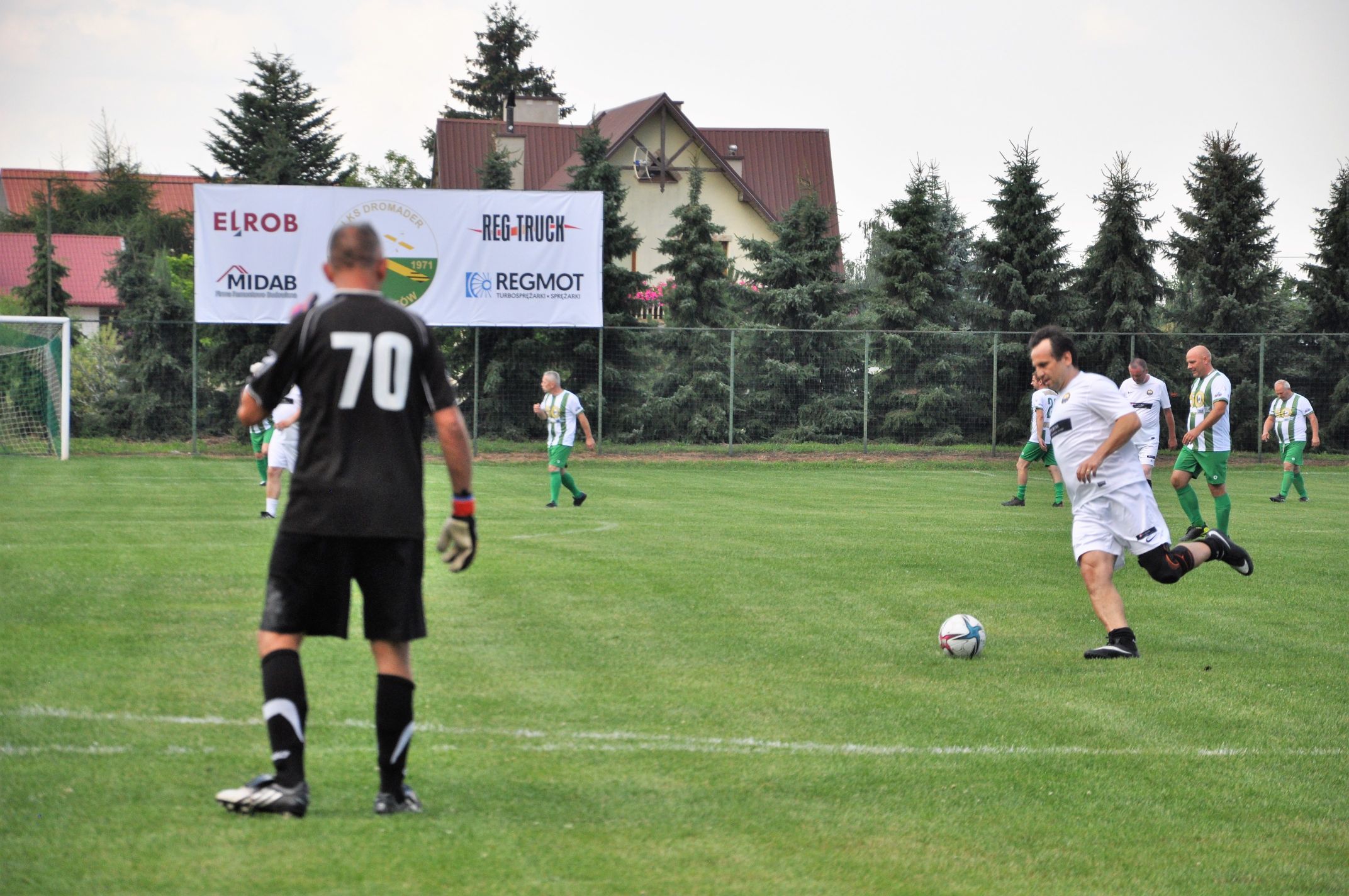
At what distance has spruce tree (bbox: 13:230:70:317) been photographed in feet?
105

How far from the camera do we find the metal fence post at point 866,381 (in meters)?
30.0

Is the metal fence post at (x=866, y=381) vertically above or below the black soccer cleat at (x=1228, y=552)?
above

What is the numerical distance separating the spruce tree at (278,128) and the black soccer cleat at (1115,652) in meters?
28.4

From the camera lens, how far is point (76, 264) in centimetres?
4769

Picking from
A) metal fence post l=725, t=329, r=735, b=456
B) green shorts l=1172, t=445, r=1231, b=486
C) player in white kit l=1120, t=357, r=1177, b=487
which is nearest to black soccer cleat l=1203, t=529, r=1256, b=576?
green shorts l=1172, t=445, r=1231, b=486

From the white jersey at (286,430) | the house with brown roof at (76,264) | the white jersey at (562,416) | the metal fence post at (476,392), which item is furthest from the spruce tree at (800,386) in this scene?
the house with brown roof at (76,264)

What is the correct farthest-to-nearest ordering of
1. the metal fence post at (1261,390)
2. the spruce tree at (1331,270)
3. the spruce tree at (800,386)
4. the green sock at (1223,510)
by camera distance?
the spruce tree at (1331,270) → the metal fence post at (1261,390) → the spruce tree at (800,386) → the green sock at (1223,510)

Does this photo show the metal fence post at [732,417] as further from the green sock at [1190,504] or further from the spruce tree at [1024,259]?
the green sock at [1190,504]

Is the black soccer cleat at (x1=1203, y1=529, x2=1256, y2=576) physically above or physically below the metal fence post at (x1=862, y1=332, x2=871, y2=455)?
below

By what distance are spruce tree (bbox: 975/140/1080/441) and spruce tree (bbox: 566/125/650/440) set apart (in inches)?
387

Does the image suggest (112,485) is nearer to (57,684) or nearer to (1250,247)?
(57,684)

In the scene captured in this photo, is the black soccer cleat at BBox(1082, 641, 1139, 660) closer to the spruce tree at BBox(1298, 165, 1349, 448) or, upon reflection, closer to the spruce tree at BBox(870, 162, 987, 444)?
the spruce tree at BBox(870, 162, 987, 444)

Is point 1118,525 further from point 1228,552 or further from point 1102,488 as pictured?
point 1228,552

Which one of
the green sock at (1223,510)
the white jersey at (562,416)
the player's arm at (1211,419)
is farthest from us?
the white jersey at (562,416)
